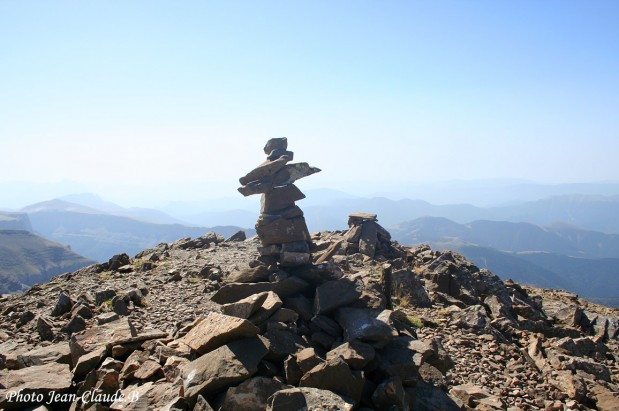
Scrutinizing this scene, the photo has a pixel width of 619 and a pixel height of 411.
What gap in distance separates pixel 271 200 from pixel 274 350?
397 inches

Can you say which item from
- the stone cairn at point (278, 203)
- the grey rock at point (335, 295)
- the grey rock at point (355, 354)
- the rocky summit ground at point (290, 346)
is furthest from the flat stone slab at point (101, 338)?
the stone cairn at point (278, 203)

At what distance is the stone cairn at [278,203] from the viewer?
19.7 m

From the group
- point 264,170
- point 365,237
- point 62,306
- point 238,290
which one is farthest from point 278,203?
point 365,237

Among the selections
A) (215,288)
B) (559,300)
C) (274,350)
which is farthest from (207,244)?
(559,300)

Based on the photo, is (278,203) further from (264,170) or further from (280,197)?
(264,170)

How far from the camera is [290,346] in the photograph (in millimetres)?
12031

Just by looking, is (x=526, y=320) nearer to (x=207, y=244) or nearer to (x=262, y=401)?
(x=262, y=401)

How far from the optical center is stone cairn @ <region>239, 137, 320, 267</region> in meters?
19.7

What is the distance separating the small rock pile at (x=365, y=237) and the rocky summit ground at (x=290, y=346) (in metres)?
6.93

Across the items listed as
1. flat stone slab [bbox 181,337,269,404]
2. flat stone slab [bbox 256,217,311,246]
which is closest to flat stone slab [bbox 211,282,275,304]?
flat stone slab [bbox 256,217,311,246]

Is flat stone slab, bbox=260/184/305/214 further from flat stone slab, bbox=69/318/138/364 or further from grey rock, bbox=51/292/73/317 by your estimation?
grey rock, bbox=51/292/73/317

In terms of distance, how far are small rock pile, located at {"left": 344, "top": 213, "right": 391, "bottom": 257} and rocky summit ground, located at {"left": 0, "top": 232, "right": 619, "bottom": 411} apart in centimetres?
693

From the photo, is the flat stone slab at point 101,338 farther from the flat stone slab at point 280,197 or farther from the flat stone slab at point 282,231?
the flat stone slab at point 280,197

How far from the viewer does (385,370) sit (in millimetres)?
11820
